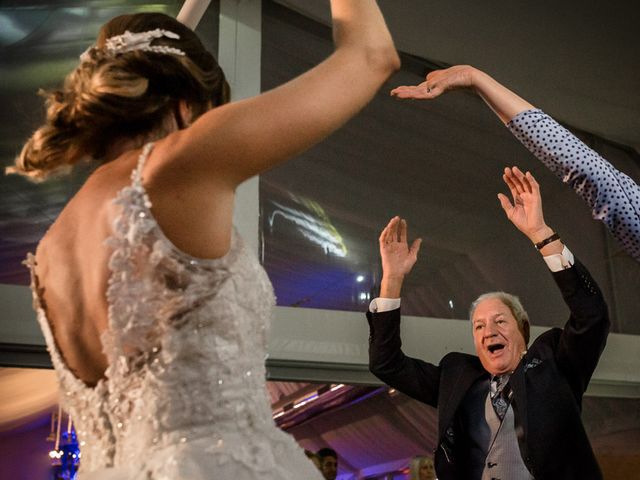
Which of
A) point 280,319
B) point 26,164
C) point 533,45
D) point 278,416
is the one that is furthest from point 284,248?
point 278,416

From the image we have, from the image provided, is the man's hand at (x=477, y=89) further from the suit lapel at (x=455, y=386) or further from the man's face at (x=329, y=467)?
the man's face at (x=329, y=467)

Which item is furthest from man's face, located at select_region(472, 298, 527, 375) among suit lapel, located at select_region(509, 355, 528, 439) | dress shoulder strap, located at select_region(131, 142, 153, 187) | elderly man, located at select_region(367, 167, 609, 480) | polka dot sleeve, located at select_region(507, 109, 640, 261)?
dress shoulder strap, located at select_region(131, 142, 153, 187)

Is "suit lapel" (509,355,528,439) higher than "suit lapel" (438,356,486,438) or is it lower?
higher

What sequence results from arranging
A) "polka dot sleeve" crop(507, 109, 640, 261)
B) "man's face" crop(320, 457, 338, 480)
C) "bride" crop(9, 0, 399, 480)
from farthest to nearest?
"man's face" crop(320, 457, 338, 480) < "polka dot sleeve" crop(507, 109, 640, 261) < "bride" crop(9, 0, 399, 480)

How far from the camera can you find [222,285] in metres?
0.89

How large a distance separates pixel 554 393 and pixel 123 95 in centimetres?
171

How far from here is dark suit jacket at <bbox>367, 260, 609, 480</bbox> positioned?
87.5 inches

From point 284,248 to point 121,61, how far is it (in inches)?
95.9

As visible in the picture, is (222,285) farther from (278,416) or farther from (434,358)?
(278,416)

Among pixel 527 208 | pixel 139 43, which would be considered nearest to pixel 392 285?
pixel 527 208

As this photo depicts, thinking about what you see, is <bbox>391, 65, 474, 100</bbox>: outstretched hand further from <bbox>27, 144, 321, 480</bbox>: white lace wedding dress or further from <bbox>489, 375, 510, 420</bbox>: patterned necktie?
<bbox>489, 375, 510, 420</bbox>: patterned necktie

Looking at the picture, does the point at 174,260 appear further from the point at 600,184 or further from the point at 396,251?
the point at 396,251

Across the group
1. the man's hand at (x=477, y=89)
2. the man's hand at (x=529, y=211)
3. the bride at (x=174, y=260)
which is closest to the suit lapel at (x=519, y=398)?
the man's hand at (x=529, y=211)

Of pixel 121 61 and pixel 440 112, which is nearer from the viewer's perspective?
pixel 121 61
